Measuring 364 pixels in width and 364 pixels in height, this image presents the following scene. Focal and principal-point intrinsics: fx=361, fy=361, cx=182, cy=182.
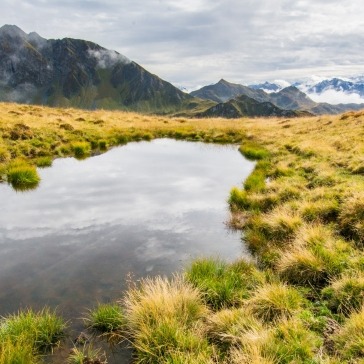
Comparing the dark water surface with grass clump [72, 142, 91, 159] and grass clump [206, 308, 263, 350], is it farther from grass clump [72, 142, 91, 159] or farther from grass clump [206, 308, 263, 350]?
grass clump [72, 142, 91, 159]

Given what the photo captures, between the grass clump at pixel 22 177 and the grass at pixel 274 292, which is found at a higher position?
the grass clump at pixel 22 177

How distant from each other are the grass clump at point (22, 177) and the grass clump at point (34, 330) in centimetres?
1132

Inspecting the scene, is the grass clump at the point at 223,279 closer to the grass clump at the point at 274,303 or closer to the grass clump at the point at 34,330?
the grass clump at the point at 274,303

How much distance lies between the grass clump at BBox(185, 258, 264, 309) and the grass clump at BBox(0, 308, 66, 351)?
3256 millimetres

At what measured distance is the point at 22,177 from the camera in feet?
59.2

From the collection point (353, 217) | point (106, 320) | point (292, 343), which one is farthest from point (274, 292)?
point (353, 217)

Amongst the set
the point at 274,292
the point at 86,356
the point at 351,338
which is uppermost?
the point at 274,292

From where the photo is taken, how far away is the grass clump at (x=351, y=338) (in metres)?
6.00

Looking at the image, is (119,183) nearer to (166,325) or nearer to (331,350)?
(166,325)

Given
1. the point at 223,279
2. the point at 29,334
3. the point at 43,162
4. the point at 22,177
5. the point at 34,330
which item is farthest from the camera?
the point at 43,162

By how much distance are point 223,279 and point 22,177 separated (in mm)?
13060

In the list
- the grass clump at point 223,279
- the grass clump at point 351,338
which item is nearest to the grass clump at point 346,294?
the grass clump at point 351,338

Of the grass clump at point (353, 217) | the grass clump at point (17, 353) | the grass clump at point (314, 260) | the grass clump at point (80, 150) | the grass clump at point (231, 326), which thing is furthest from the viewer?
the grass clump at point (80, 150)

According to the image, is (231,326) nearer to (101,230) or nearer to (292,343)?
(292,343)
